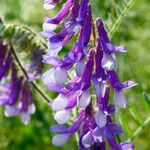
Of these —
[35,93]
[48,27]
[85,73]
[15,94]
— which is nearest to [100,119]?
[85,73]

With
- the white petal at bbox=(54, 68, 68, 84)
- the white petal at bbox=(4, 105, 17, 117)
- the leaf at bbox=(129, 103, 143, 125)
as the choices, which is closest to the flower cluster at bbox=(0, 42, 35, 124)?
the white petal at bbox=(4, 105, 17, 117)

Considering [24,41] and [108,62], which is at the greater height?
[108,62]

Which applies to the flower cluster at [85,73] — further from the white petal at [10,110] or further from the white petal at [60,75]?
the white petal at [10,110]

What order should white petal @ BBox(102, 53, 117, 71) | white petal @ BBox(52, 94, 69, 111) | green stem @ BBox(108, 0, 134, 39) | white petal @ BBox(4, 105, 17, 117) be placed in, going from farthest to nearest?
1. white petal @ BBox(4, 105, 17, 117)
2. green stem @ BBox(108, 0, 134, 39)
3. white petal @ BBox(52, 94, 69, 111)
4. white petal @ BBox(102, 53, 117, 71)

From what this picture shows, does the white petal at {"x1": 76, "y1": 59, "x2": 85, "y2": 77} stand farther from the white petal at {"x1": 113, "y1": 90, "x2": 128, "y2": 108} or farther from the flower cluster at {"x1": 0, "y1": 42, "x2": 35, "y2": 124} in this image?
the flower cluster at {"x1": 0, "y1": 42, "x2": 35, "y2": 124}

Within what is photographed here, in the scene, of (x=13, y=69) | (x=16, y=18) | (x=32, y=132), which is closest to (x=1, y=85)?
(x=13, y=69)

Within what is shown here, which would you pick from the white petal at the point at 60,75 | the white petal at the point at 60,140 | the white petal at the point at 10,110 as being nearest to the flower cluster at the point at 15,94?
the white petal at the point at 10,110

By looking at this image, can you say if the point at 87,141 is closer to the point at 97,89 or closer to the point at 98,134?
the point at 98,134
